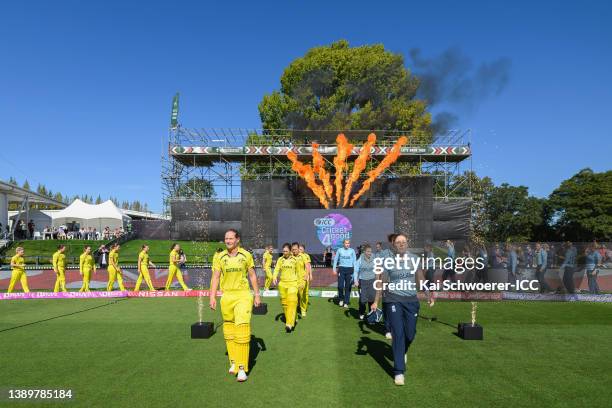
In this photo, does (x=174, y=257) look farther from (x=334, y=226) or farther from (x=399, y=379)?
(x=334, y=226)

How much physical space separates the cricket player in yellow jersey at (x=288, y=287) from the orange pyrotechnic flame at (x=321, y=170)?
22.7 m

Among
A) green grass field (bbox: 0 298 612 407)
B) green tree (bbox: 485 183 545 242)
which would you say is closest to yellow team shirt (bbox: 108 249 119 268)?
green grass field (bbox: 0 298 612 407)

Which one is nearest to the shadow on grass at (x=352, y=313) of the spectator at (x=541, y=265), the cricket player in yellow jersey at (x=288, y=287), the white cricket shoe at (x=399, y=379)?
the cricket player in yellow jersey at (x=288, y=287)

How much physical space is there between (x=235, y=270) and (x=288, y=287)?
334cm

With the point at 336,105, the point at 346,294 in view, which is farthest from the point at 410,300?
the point at 336,105

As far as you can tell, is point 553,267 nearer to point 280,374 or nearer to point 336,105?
point 280,374

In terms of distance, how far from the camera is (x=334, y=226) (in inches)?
1027

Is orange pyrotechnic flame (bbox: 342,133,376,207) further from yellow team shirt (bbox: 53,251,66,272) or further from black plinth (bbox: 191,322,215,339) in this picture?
black plinth (bbox: 191,322,215,339)

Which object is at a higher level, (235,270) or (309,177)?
(309,177)

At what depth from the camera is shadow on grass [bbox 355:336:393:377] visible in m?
6.67

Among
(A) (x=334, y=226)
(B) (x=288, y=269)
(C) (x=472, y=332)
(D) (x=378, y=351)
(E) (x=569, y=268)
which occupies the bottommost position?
(D) (x=378, y=351)

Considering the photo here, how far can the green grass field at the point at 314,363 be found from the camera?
5.30 metres

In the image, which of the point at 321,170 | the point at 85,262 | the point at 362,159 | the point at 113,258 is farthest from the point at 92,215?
the point at 113,258

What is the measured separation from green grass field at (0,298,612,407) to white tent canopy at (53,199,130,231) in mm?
35268
